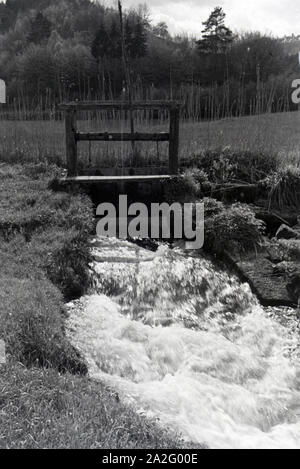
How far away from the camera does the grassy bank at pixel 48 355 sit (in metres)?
2.90

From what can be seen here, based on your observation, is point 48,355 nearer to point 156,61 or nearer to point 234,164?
point 234,164

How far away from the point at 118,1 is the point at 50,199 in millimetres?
4371

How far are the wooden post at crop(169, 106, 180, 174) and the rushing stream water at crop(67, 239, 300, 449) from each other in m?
3.13

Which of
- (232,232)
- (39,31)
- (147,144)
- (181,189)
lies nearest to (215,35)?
(39,31)

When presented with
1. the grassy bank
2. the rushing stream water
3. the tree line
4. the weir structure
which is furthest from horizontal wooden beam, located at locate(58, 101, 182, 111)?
the tree line

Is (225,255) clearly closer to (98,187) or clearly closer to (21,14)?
(98,187)

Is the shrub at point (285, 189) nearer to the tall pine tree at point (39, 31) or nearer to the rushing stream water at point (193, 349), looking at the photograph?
the rushing stream water at point (193, 349)

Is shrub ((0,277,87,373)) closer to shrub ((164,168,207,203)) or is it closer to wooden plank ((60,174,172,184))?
wooden plank ((60,174,172,184))

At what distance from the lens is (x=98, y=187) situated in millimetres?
8930

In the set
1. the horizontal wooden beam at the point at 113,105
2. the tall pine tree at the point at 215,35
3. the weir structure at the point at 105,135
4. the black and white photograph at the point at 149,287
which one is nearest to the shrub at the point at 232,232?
the black and white photograph at the point at 149,287

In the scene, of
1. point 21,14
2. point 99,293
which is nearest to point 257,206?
point 99,293

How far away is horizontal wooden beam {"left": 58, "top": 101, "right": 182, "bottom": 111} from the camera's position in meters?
8.92

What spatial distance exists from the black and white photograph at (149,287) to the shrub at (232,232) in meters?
0.02

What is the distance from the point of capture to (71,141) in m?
9.09
